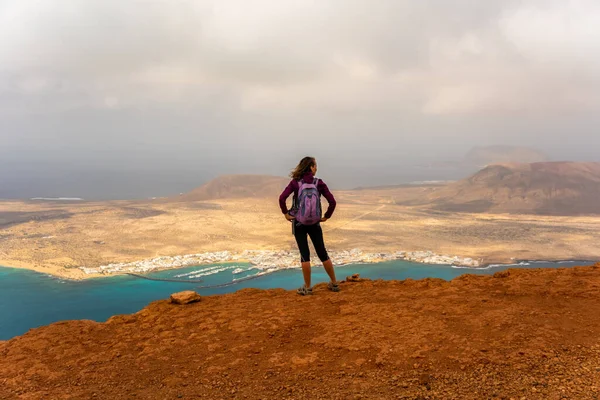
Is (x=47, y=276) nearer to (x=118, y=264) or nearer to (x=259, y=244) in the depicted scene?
(x=118, y=264)

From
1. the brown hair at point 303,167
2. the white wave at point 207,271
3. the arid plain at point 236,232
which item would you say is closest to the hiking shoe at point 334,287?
the brown hair at point 303,167

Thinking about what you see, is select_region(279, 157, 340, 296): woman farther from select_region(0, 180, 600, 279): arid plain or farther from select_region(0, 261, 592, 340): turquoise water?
select_region(0, 180, 600, 279): arid plain

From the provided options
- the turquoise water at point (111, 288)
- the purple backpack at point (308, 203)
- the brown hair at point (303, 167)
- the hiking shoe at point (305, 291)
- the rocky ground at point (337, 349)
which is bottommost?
the turquoise water at point (111, 288)

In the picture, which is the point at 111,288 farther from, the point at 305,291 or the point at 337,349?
the point at 337,349

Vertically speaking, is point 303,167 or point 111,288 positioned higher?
point 303,167

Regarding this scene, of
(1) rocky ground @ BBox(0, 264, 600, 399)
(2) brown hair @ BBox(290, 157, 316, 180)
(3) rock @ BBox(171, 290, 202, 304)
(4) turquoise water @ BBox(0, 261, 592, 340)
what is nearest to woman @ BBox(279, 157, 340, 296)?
(2) brown hair @ BBox(290, 157, 316, 180)

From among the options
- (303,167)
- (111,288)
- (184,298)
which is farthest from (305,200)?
(111,288)

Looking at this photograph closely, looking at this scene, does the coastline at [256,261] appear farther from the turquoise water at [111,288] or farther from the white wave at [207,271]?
the white wave at [207,271]
